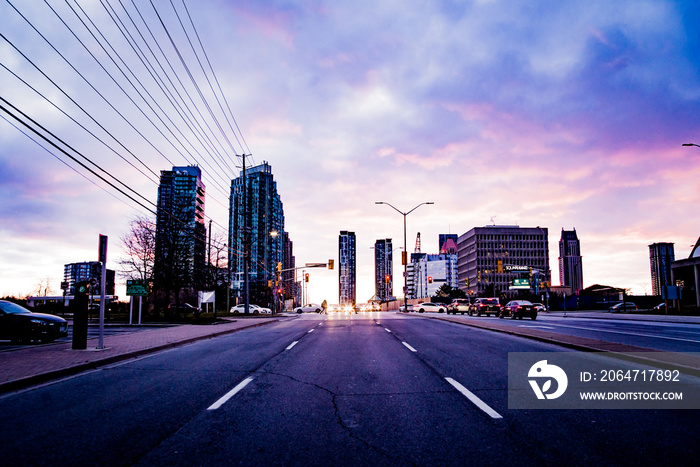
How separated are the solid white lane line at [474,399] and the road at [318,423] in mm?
41

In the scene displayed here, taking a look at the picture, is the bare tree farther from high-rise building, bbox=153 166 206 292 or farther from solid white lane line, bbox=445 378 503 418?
solid white lane line, bbox=445 378 503 418

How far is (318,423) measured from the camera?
5.42m

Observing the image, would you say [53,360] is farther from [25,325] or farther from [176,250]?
[176,250]

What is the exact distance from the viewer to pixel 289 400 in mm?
6668

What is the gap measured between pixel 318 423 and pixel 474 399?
2.47 m

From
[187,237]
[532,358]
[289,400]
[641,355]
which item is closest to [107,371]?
[289,400]

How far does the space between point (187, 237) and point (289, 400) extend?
3204cm

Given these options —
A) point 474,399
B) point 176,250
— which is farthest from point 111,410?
point 176,250

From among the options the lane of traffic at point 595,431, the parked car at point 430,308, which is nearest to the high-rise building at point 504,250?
the parked car at point 430,308

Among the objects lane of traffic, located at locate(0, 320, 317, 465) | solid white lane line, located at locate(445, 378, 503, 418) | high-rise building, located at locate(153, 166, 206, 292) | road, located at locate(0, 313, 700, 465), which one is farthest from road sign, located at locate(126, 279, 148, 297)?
solid white lane line, located at locate(445, 378, 503, 418)

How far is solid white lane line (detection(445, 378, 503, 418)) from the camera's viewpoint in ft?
18.7

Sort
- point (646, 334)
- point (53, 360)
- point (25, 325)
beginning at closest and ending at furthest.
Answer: point (53, 360) < point (25, 325) < point (646, 334)

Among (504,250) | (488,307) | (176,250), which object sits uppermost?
(504,250)

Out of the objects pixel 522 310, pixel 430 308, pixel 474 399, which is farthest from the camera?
pixel 430 308
